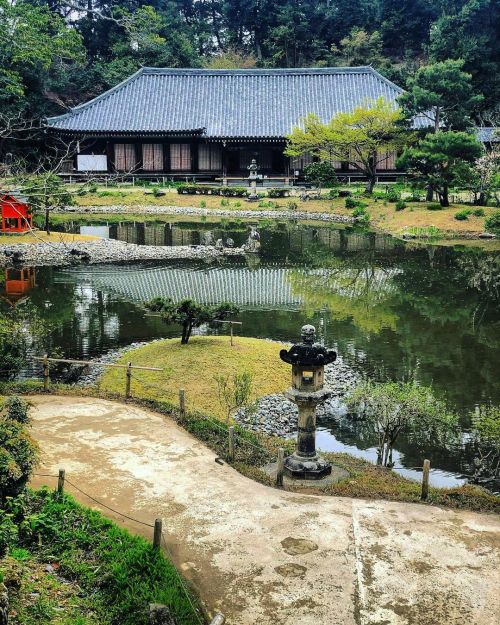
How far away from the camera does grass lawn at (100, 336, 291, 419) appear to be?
1606cm

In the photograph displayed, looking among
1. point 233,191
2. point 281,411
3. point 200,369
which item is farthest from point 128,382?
point 233,191

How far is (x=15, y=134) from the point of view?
55.4m

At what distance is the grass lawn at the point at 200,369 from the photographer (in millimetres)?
16062

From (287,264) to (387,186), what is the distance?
851 inches

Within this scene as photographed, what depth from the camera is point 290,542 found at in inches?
358

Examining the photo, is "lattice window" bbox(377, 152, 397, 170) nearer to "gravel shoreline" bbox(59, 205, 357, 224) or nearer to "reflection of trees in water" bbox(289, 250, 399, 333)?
"gravel shoreline" bbox(59, 205, 357, 224)

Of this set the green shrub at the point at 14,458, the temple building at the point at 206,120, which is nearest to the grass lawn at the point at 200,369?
the green shrub at the point at 14,458

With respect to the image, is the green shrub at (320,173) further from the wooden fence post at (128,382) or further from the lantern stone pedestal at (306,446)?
the lantern stone pedestal at (306,446)

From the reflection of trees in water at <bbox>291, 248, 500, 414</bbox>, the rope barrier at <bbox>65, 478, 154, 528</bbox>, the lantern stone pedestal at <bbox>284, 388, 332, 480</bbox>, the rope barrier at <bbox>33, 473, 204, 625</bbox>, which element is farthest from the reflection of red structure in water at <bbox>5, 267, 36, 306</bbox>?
the lantern stone pedestal at <bbox>284, 388, 332, 480</bbox>

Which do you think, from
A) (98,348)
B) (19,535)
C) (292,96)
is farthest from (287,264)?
(292,96)

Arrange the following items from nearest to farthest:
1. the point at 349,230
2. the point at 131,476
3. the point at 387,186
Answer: the point at 131,476 < the point at 349,230 < the point at 387,186

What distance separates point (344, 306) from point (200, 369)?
958 cm

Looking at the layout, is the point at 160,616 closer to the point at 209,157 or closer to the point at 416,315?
the point at 416,315

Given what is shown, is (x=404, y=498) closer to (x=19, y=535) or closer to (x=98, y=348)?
(x=19, y=535)
